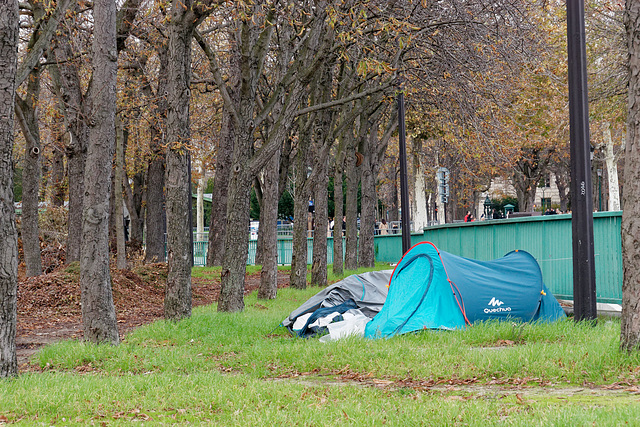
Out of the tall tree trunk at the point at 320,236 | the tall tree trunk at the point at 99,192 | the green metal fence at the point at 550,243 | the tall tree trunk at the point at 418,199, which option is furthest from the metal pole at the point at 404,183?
the tall tree trunk at the point at 418,199

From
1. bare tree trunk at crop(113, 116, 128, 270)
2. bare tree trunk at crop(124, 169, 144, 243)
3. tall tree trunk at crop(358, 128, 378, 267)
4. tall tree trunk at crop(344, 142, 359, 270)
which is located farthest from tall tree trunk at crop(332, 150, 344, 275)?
bare tree trunk at crop(124, 169, 144, 243)

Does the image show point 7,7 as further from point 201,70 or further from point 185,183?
point 201,70

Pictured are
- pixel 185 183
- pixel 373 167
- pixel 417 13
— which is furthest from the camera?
pixel 373 167

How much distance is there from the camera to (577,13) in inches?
347

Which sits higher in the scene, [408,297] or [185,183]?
[185,183]

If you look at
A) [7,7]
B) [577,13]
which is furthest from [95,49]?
[577,13]

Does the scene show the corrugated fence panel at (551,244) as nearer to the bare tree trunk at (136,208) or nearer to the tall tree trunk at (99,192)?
the tall tree trunk at (99,192)

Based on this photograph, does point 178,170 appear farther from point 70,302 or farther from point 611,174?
point 611,174

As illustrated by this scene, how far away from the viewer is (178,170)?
10961 millimetres

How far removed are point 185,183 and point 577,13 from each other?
6455 millimetres

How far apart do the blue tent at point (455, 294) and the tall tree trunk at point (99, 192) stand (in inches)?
145

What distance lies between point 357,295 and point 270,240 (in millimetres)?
4196

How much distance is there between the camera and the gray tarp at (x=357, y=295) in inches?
440

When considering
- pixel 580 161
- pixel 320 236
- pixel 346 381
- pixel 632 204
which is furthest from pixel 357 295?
pixel 320 236
